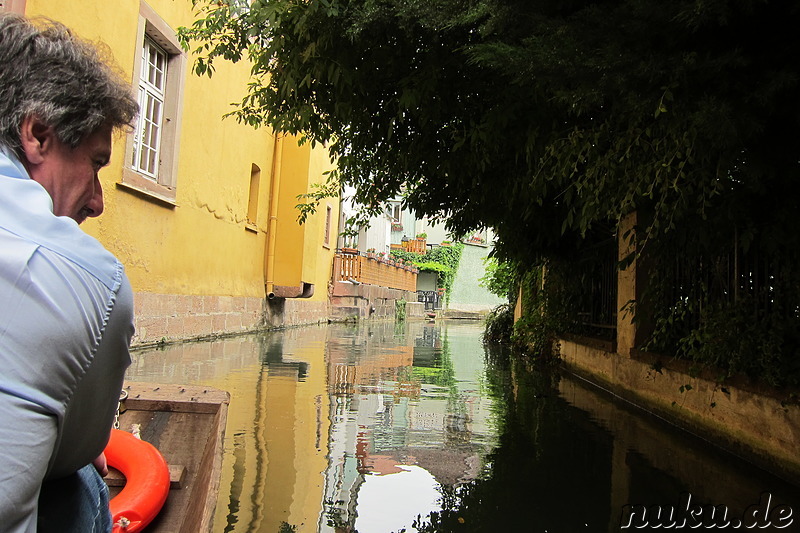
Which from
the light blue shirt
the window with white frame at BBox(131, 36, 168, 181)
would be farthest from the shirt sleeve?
the window with white frame at BBox(131, 36, 168, 181)

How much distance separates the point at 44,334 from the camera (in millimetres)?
883

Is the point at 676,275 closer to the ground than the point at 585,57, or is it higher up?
closer to the ground

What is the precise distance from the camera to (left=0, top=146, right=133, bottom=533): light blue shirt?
86cm

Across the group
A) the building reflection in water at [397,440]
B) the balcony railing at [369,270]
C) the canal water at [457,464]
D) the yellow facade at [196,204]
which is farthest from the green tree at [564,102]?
the balcony railing at [369,270]

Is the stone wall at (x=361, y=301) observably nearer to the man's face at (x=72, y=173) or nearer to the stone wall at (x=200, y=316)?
the stone wall at (x=200, y=316)

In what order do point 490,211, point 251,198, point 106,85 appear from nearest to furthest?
point 106,85 → point 490,211 → point 251,198

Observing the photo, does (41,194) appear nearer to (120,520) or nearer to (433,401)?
(120,520)

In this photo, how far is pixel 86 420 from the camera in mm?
1053

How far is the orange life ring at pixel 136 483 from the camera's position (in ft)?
6.95

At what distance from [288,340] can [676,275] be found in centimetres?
873

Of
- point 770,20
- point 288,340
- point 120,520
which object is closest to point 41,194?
point 120,520

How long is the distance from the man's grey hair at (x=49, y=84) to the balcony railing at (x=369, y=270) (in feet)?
74.2

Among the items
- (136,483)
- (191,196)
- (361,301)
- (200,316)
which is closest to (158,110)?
(191,196)

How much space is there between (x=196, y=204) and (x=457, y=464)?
28.2ft
